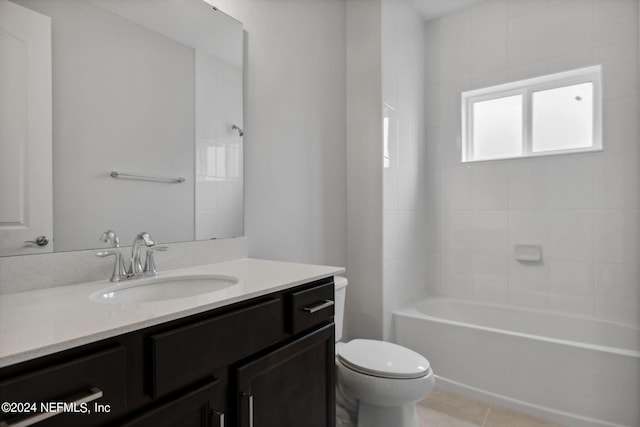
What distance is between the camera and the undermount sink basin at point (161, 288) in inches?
39.6

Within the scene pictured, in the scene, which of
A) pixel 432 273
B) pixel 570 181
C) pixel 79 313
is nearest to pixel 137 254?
pixel 79 313

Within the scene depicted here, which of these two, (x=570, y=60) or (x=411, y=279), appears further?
(x=411, y=279)

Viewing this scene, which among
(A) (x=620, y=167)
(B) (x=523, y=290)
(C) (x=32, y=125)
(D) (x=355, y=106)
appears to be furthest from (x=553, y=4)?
(C) (x=32, y=125)

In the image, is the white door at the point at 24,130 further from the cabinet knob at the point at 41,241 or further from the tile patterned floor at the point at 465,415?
the tile patterned floor at the point at 465,415

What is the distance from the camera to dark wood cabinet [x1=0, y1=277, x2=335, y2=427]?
565 mm

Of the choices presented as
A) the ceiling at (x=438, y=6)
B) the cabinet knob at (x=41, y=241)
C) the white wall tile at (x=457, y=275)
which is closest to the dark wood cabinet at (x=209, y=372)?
the cabinet knob at (x=41, y=241)

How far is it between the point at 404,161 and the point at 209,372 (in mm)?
2057

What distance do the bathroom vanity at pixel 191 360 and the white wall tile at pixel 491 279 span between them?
1.84m

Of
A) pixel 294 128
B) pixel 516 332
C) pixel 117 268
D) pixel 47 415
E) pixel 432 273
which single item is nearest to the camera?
pixel 47 415

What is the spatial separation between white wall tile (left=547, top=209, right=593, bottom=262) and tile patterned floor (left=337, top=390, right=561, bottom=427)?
1.06m

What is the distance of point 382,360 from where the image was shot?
1.57 metres

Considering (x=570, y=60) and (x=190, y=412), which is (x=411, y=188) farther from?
(x=190, y=412)

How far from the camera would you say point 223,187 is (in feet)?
4.91

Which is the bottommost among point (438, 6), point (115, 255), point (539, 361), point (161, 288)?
point (539, 361)
